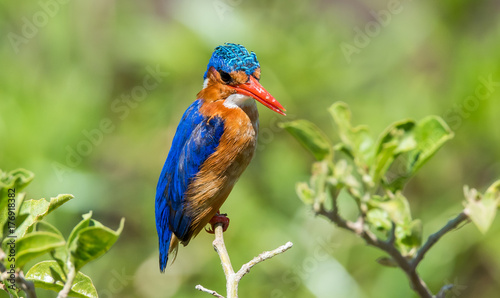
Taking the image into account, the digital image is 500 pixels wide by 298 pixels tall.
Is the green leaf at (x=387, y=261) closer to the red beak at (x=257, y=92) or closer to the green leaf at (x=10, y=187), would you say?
the red beak at (x=257, y=92)

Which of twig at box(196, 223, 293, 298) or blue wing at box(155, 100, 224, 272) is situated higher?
blue wing at box(155, 100, 224, 272)

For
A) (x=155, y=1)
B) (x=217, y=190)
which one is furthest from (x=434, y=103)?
(x=155, y=1)

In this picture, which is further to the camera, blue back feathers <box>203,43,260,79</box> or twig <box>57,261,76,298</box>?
blue back feathers <box>203,43,260,79</box>

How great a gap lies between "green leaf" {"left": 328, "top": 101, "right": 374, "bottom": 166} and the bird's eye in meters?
0.50

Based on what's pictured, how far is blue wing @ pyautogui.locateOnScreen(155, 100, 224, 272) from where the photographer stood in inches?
88.2

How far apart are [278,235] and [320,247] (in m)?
0.22

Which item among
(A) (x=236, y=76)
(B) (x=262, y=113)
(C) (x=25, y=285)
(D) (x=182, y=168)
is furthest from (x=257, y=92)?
(B) (x=262, y=113)

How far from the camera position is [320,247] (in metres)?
3.16

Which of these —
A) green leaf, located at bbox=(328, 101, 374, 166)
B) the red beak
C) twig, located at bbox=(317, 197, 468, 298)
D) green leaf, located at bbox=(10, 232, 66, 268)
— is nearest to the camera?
green leaf, located at bbox=(10, 232, 66, 268)

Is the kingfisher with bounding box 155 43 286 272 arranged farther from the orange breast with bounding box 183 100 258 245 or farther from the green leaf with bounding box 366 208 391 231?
the green leaf with bounding box 366 208 391 231

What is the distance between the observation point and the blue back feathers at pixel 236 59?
6.93ft

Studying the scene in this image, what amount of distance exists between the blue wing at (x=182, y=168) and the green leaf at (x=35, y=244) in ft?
3.47

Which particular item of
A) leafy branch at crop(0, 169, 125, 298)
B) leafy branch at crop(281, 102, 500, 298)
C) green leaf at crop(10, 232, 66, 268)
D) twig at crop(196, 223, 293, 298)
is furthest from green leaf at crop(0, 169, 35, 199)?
leafy branch at crop(281, 102, 500, 298)

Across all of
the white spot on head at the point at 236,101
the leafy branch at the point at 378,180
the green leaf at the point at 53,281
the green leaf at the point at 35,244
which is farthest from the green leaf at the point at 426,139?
the green leaf at the point at 35,244
